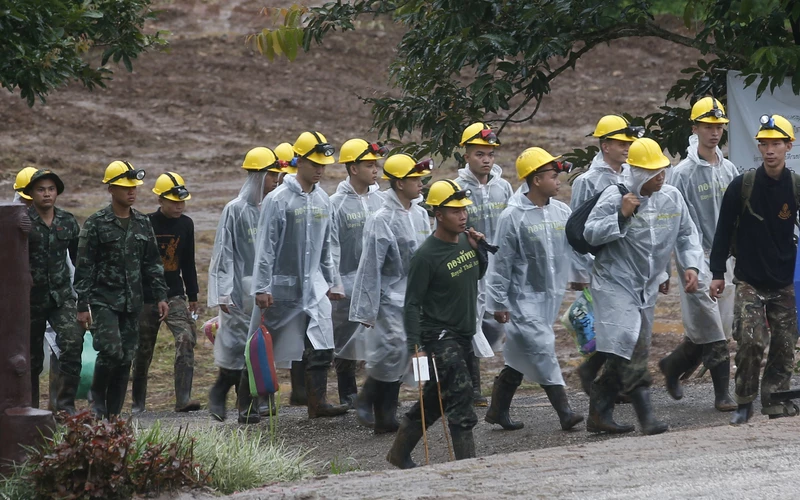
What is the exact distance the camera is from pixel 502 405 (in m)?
9.63

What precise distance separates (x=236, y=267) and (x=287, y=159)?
103 centimetres

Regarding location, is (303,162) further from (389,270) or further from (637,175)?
(637,175)

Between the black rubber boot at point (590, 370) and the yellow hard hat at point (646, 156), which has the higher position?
the yellow hard hat at point (646, 156)

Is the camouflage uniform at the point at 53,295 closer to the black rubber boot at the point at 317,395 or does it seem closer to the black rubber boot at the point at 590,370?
the black rubber boot at the point at 317,395

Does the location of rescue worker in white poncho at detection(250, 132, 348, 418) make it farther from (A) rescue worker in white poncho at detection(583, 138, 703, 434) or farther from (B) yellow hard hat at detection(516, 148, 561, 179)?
(A) rescue worker in white poncho at detection(583, 138, 703, 434)

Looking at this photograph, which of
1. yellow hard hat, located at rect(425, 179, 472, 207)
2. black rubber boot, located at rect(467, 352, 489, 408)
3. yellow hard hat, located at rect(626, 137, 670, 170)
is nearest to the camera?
yellow hard hat, located at rect(425, 179, 472, 207)

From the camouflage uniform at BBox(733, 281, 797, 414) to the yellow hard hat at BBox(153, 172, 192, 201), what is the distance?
193 inches

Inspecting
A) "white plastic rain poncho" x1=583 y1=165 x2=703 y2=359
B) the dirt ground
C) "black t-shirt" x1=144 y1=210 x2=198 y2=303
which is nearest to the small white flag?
"white plastic rain poncho" x1=583 y1=165 x2=703 y2=359

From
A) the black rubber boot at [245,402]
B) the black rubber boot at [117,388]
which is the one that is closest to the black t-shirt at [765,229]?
the black rubber boot at [245,402]

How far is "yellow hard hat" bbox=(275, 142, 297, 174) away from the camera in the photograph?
11141 mm

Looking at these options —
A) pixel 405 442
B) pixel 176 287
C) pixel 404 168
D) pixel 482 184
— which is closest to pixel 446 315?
pixel 405 442

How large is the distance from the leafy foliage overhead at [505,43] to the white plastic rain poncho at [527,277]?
1926mm

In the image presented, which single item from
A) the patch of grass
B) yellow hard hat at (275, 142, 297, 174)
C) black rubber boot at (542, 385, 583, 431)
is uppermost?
yellow hard hat at (275, 142, 297, 174)

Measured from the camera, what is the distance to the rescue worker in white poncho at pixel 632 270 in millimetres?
8578
